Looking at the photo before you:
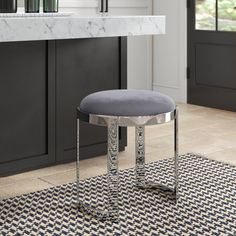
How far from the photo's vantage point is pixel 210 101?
507cm

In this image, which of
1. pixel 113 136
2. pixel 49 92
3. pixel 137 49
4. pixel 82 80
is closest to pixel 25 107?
pixel 49 92

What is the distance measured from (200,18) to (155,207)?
2974 millimetres

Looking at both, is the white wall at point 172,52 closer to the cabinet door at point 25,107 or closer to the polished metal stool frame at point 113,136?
the cabinet door at point 25,107

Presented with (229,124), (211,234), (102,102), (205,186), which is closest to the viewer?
(211,234)

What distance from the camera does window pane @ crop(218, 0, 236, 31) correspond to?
4.75 m

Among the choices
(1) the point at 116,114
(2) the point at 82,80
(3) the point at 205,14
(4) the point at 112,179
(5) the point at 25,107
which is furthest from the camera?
(3) the point at 205,14

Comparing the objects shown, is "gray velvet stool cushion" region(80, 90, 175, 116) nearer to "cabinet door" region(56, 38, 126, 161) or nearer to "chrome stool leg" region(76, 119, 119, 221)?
"chrome stool leg" region(76, 119, 119, 221)

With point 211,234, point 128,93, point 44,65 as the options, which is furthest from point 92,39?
point 211,234

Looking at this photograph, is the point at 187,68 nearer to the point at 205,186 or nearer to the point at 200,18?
the point at 200,18

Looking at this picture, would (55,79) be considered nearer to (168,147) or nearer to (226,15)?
(168,147)

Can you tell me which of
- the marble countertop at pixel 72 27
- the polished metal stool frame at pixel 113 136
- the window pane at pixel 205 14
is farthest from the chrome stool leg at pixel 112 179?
the window pane at pixel 205 14

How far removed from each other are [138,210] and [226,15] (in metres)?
2.84

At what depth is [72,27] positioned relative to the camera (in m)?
2.74

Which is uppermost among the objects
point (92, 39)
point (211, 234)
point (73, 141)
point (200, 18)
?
point (200, 18)
